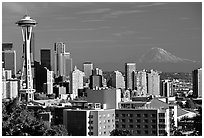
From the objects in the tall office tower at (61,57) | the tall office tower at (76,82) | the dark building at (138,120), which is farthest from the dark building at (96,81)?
the dark building at (138,120)

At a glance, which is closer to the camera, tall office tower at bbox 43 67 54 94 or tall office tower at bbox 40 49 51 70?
tall office tower at bbox 40 49 51 70

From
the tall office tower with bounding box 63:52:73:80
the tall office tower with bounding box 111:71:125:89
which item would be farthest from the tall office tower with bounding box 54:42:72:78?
the tall office tower with bounding box 111:71:125:89

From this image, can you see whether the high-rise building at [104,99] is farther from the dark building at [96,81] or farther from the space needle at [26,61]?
the space needle at [26,61]

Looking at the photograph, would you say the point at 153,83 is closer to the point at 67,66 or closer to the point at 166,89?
the point at 166,89

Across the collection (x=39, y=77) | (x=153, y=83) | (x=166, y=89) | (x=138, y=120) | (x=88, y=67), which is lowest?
(x=138, y=120)

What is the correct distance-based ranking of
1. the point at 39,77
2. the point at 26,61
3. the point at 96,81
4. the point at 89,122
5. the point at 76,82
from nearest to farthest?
the point at 89,122
the point at 96,81
the point at 76,82
the point at 26,61
the point at 39,77

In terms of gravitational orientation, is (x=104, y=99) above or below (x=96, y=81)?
below

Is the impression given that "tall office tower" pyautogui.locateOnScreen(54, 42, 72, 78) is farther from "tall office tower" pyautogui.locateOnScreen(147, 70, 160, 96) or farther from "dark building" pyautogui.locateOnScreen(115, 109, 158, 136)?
"dark building" pyautogui.locateOnScreen(115, 109, 158, 136)

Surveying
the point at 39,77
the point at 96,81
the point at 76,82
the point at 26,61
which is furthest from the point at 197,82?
the point at 39,77
